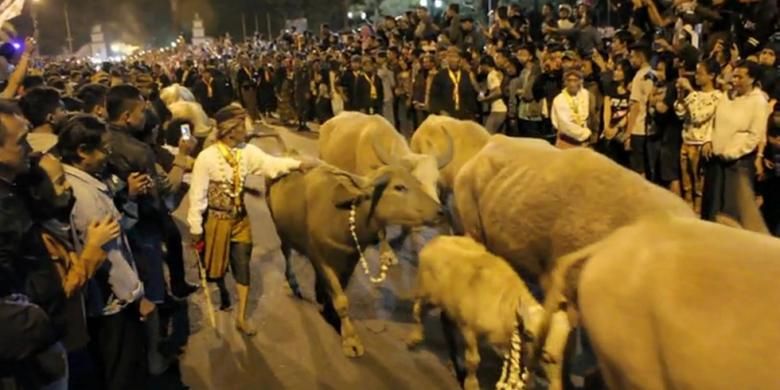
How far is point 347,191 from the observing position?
20.1ft

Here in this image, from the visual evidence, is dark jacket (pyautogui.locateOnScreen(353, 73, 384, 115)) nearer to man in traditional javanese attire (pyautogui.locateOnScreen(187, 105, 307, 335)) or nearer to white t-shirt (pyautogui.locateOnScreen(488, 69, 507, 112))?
white t-shirt (pyautogui.locateOnScreen(488, 69, 507, 112))

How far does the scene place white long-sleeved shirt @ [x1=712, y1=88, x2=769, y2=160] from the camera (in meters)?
7.43

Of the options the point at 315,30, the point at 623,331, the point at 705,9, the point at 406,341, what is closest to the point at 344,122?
the point at 406,341

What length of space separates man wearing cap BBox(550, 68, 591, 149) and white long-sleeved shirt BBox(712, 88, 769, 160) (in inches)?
56.5

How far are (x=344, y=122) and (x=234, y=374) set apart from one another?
13.9 feet

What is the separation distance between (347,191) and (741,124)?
3.76 meters

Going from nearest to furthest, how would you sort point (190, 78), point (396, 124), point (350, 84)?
1. point (396, 124)
2. point (350, 84)
3. point (190, 78)

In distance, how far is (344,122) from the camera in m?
9.47

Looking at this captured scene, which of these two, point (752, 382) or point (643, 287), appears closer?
point (752, 382)

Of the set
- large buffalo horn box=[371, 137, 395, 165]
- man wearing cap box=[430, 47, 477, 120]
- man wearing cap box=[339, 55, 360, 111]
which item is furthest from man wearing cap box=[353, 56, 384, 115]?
large buffalo horn box=[371, 137, 395, 165]

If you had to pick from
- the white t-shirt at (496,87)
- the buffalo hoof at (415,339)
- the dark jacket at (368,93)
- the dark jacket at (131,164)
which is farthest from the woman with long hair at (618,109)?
the dark jacket at (368,93)

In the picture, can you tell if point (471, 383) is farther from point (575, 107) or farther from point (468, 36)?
point (468, 36)

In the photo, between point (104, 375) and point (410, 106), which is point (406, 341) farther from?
point (410, 106)

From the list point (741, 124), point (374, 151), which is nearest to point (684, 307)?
point (741, 124)
